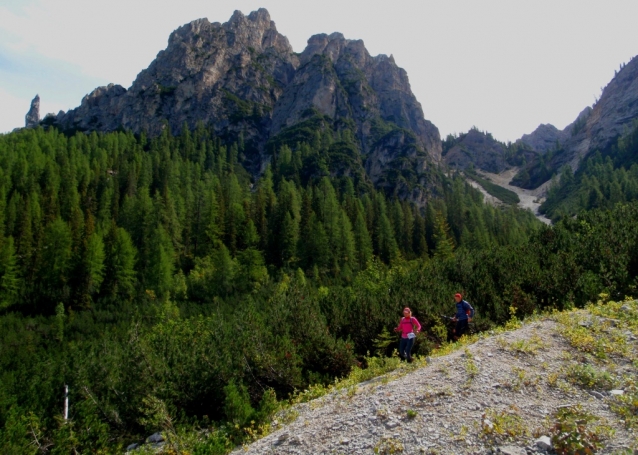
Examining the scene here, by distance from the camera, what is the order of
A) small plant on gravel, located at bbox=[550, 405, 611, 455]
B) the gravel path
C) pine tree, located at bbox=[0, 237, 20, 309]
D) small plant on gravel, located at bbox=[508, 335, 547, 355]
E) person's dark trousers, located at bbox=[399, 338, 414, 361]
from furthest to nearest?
pine tree, located at bbox=[0, 237, 20, 309], person's dark trousers, located at bbox=[399, 338, 414, 361], small plant on gravel, located at bbox=[508, 335, 547, 355], the gravel path, small plant on gravel, located at bbox=[550, 405, 611, 455]

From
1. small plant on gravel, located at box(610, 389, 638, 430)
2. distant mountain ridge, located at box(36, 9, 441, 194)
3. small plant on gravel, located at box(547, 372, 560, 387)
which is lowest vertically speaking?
small plant on gravel, located at box(610, 389, 638, 430)

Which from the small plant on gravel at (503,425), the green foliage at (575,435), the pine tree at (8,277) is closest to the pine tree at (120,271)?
the pine tree at (8,277)

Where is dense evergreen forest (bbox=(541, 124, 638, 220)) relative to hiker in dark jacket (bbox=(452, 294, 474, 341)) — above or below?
above

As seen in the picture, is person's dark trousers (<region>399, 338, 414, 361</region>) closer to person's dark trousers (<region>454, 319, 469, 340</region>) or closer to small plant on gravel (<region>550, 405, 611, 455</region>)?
person's dark trousers (<region>454, 319, 469, 340</region>)

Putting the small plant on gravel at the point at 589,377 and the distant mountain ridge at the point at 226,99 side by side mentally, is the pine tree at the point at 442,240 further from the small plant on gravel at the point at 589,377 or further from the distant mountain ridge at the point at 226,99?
the distant mountain ridge at the point at 226,99

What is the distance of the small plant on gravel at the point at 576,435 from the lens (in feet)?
19.4

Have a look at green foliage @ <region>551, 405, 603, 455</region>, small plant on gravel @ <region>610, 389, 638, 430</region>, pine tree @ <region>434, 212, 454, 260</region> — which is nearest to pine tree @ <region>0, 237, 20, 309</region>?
green foliage @ <region>551, 405, 603, 455</region>

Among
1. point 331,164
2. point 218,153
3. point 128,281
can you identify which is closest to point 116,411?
point 128,281

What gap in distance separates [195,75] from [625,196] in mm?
174850

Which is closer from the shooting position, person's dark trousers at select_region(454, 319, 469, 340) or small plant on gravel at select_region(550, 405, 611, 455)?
small plant on gravel at select_region(550, 405, 611, 455)

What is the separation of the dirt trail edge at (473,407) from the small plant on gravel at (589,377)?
0.03 m

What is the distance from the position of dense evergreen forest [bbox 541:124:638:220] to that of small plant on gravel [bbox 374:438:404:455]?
10625 centimetres

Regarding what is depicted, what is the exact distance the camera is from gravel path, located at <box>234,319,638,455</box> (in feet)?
22.0

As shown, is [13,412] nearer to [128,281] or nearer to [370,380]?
[370,380]
